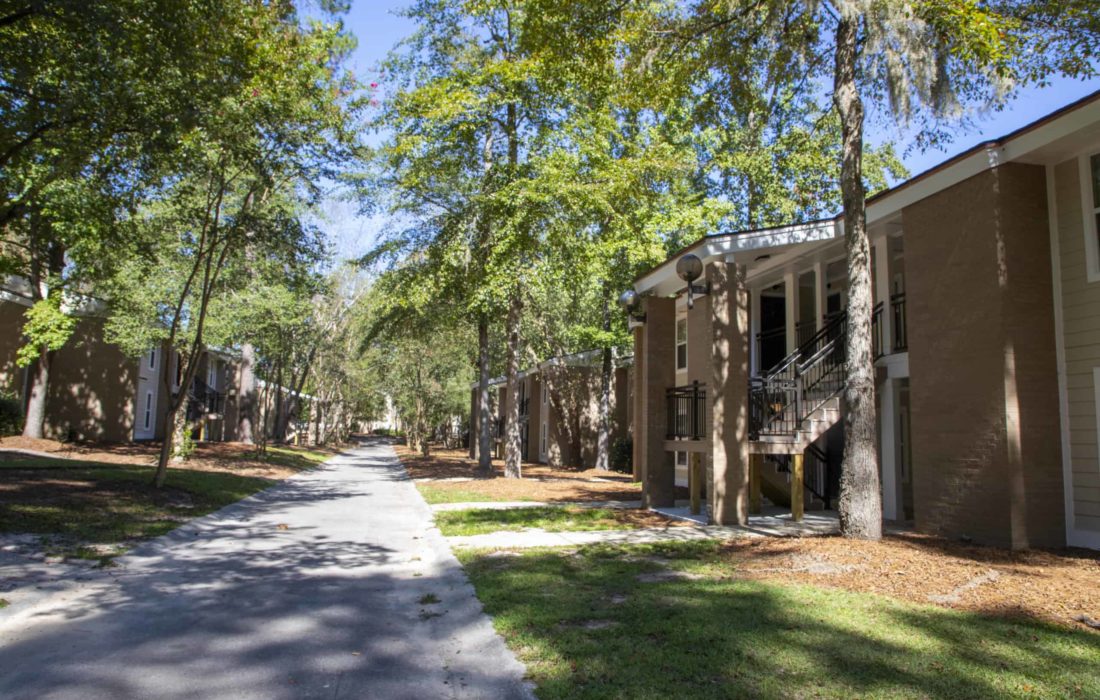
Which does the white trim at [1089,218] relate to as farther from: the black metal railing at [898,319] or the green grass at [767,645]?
the green grass at [767,645]

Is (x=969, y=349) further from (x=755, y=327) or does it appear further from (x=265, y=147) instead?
(x=265, y=147)

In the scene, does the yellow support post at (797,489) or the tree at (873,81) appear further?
the yellow support post at (797,489)

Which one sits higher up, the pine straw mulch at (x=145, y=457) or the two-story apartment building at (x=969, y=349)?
the two-story apartment building at (x=969, y=349)

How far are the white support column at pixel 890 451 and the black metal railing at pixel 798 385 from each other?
0.79 meters

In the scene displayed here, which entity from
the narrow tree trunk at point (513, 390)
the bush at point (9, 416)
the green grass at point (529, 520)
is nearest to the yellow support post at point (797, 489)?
the green grass at point (529, 520)

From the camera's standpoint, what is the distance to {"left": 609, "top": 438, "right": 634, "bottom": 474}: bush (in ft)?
87.9

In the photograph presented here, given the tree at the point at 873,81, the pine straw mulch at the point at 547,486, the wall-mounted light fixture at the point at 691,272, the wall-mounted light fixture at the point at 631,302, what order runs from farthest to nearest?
the pine straw mulch at the point at 547,486 < the wall-mounted light fixture at the point at 631,302 < the wall-mounted light fixture at the point at 691,272 < the tree at the point at 873,81

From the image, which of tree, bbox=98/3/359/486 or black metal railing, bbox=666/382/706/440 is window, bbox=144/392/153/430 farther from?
black metal railing, bbox=666/382/706/440

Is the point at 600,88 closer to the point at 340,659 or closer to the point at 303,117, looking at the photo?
the point at 303,117

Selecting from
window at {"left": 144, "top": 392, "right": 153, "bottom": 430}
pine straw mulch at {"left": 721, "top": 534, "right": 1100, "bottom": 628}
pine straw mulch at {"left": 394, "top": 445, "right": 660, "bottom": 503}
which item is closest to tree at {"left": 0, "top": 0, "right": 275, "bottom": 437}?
pine straw mulch at {"left": 394, "top": 445, "right": 660, "bottom": 503}

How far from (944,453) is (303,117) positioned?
11580mm

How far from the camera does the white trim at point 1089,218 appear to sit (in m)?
8.72

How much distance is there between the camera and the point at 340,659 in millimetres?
4980

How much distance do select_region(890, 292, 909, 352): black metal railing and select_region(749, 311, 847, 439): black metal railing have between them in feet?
3.24
